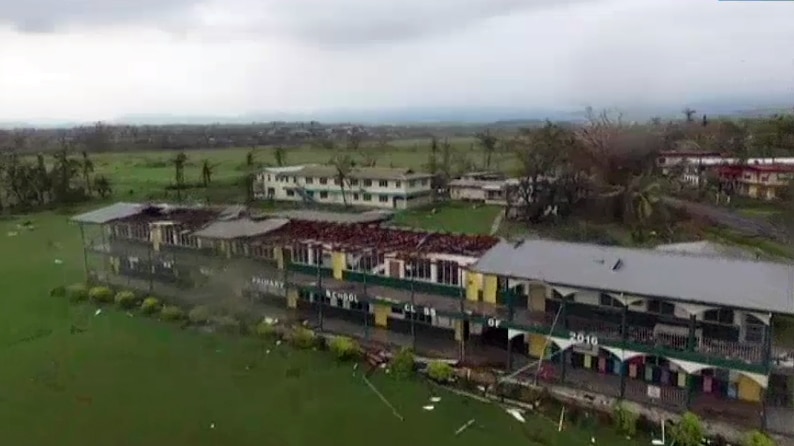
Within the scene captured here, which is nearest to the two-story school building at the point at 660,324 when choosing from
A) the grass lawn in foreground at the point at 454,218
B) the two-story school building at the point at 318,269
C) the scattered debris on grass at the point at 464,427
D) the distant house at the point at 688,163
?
the two-story school building at the point at 318,269

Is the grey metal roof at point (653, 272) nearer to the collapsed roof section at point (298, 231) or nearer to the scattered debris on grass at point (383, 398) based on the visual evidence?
the collapsed roof section at point (298, 231)

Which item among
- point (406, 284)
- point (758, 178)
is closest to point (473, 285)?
point (406, 284)

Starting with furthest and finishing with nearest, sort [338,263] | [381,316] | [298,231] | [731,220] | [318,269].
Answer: [731,220], [298,231], [338,263], [318,269], [381,316]

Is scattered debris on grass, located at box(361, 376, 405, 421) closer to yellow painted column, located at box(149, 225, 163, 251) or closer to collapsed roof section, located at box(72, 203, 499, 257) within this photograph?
collapsed roof section, located at box(72, 203, 499, 257)

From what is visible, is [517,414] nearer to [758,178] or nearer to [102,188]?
[758,178]

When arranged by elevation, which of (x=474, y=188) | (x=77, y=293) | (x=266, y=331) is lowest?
(x=266, y=331)

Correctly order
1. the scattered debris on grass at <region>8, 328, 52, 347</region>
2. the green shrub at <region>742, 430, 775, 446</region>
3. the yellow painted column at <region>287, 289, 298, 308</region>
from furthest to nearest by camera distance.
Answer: the yellow painted column at <region>287, 289, 298, 308</region>, the scattered debris on grass at <region>8, 328, 52, 347</region>, the green shrub at <region>742, 430, 775, 446</region>

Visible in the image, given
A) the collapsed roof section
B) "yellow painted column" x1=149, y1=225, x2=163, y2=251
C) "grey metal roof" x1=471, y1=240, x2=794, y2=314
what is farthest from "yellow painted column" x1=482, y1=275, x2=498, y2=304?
"yellow painted column" x1=149, y1=225, x2=163, y2=251
